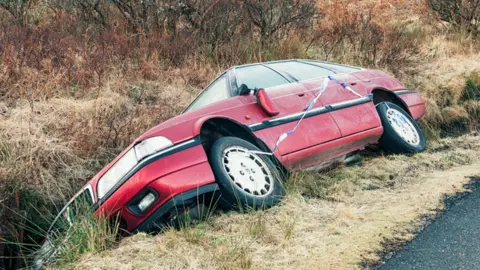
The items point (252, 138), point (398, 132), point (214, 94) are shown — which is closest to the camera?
point (252, 138)

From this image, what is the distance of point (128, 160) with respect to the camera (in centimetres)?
423

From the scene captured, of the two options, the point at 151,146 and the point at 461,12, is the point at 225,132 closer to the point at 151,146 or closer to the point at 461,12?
the point at 151,146

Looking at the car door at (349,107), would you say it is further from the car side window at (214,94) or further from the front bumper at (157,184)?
the front bumper at (157,184)

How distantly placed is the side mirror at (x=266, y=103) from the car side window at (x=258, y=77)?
0.38m

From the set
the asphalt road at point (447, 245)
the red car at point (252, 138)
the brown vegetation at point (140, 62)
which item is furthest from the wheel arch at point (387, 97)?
the asphalt road at point (447, 245)

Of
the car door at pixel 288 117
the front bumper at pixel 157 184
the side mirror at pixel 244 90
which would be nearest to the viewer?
the front bumper at pixel 157 184

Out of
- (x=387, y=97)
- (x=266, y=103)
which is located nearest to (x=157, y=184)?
(x=266, y=103)

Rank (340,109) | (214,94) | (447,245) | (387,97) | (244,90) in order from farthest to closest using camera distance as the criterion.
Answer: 1. (387,97)
2. (214,94)
3. (340,109)
4. (244,90)
5. (447,245)

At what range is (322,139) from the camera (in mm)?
4953

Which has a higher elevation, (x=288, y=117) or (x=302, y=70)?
(x=302, y=70)

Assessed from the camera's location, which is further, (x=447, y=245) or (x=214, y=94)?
(x=214, y=94)

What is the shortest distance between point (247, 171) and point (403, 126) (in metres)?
2.47

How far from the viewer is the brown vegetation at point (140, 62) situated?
5445mm

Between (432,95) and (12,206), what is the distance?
22.5ft
